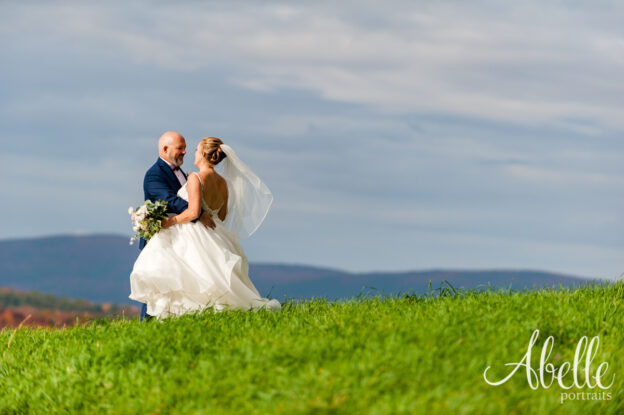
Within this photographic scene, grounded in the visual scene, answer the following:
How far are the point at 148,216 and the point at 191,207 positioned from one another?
27.5 inches

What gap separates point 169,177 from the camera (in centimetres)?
1108

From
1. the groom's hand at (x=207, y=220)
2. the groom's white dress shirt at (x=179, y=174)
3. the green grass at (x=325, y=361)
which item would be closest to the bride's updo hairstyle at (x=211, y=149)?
the groom's white dress shirt at (x=179, y=174)

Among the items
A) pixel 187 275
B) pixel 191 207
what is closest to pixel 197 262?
pixel 187 275

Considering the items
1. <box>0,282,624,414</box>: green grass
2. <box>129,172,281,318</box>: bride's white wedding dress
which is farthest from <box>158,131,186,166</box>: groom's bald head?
<box>0,282,624,414</box>: green grass

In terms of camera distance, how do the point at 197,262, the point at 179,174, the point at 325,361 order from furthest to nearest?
1. the point at 179,174
2. the point at 197,262
3. the point at 325,361

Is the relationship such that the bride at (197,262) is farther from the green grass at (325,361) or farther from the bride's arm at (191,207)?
the green grass at (325,361)

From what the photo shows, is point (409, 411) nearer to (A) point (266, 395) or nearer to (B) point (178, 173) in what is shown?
(A) point (266, 395)

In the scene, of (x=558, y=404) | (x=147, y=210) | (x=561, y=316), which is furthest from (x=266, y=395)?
(x=147, y=210)

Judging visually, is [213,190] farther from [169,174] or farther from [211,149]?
[169,174]

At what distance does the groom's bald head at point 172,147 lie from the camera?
36.4 ft

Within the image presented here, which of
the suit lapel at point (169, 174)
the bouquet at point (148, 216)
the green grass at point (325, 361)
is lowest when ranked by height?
the green grass at point (325, 361)

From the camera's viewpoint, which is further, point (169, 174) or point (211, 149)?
point (169, 174)

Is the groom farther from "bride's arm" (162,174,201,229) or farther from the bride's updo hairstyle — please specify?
the bride's updo hairstyle

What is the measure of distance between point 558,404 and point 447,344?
1222 millimetres
